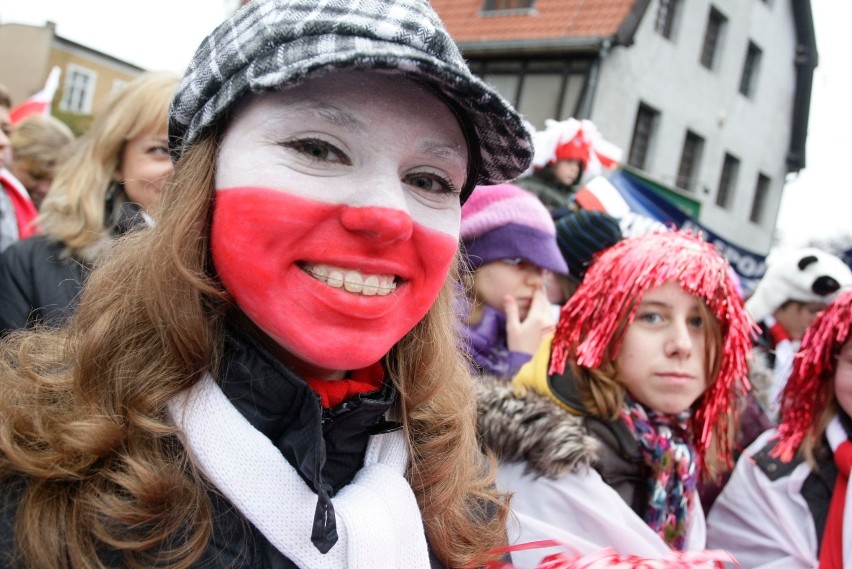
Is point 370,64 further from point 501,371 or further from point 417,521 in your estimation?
point 501,371

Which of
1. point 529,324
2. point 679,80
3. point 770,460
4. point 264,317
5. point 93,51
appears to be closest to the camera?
point 264,317

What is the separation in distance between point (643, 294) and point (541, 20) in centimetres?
1080

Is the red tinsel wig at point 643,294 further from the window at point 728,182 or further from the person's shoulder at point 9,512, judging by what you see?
the window at point 728,182

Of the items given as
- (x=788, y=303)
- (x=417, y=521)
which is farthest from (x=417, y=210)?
(x=788, y=303)

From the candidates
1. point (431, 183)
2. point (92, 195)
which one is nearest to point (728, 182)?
point (92, 195)

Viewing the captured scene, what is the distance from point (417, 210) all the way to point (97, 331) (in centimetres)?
54

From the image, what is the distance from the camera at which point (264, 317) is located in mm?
1109

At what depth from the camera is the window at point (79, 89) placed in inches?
932

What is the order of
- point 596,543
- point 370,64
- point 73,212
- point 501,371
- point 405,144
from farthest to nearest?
point 501,371
point 73,212
point 596,543
point 405,144
point 370,64

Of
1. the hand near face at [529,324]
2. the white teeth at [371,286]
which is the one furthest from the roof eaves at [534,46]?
the white teeth at [371,286]

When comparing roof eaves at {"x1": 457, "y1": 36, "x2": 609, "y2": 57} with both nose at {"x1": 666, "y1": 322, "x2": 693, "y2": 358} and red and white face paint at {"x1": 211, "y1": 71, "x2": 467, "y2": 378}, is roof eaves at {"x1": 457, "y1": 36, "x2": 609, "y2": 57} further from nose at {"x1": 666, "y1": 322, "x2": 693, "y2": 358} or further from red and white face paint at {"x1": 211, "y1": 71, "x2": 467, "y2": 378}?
red and white face paint at {"x1": 211, "y1": 71, "x2": 467, "y2": 378}

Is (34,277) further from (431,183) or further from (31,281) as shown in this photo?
(431,183)

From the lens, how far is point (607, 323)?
6.72ft

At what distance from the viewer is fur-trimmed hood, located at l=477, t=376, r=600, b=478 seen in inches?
71.8
